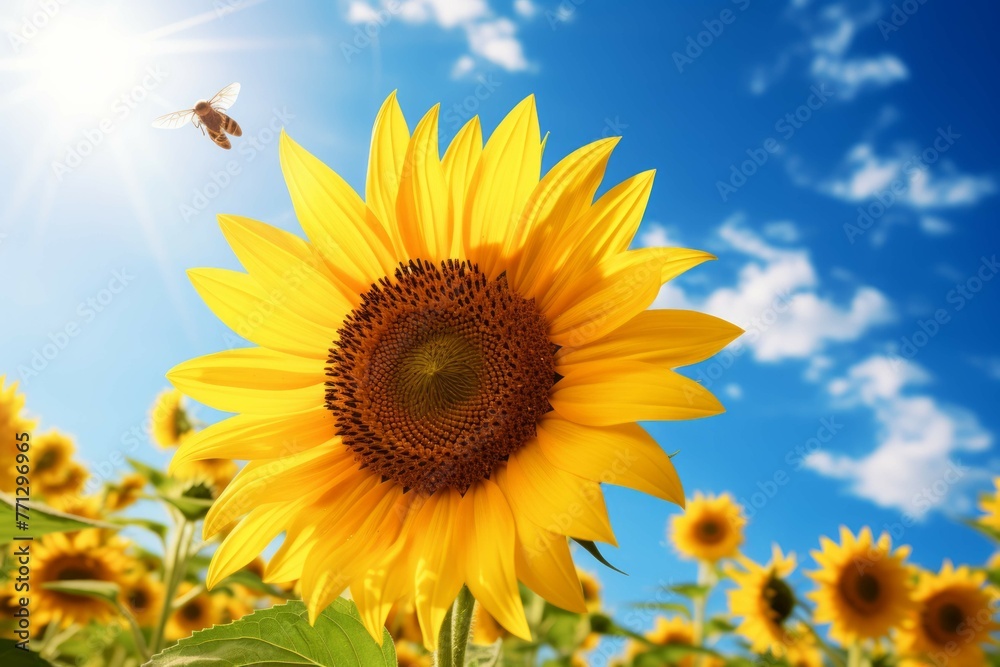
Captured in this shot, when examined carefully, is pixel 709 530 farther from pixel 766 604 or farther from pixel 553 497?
pixel 553 497

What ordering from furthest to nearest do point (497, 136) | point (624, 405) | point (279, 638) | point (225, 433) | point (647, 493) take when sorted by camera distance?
point (225, 433)
point (497, 136)
point (279, 638)
point (624, 405)
point (647, 493)

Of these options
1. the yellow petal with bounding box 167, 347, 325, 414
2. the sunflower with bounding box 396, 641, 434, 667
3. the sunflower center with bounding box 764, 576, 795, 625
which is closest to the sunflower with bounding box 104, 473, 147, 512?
the sunflower with bounding box 396, 641, 434, 667

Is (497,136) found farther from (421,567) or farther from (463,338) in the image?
(421,567)

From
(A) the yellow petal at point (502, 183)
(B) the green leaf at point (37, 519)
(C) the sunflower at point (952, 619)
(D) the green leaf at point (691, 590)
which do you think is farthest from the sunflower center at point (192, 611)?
(C) the sunflower at point (952, 619)

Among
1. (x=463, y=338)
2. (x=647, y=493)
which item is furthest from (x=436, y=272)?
(x=647, y=493)

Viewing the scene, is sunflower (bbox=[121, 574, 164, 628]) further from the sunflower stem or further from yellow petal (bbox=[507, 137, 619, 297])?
yellow petal (bbox=[507, 137, 619, 297])

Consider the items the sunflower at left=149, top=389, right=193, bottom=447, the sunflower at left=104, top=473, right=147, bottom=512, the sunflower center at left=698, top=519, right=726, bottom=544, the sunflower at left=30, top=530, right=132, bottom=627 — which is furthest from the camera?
the sunflower center at left=698, top=519, right=726, bottom=544

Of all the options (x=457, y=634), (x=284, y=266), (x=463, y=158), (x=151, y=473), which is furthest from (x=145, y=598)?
(x=463, y=158)
